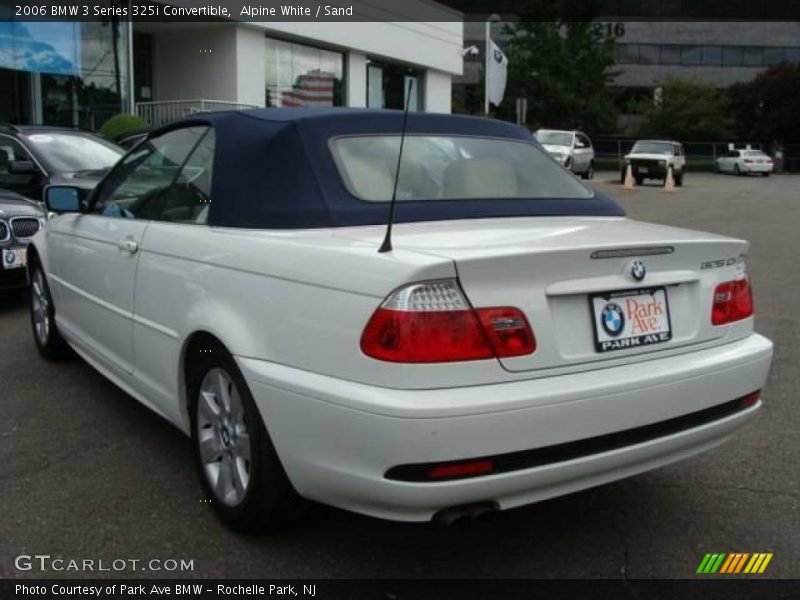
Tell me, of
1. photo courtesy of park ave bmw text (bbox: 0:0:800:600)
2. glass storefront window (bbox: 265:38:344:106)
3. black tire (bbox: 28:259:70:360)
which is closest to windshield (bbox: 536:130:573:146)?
glass storefront window (bbox: 265:38:344:106)

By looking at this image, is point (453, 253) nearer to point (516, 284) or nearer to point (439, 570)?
point (516, 284)

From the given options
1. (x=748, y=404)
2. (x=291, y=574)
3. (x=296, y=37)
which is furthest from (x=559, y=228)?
(x=296, y=37)

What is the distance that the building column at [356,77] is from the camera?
2900 centimetres

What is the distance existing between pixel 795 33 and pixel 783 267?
2550 inches

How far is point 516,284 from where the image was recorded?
2.60 metres

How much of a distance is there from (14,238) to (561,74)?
4515 cm

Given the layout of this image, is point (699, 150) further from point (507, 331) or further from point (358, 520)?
point (507, 331)

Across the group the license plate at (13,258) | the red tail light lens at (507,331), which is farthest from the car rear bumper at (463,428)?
the license plate at (13,258)

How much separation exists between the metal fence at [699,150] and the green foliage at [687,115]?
0.79 meters

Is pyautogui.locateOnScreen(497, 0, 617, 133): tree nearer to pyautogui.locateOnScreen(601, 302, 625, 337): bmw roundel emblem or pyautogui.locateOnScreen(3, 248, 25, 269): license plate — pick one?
pyautogui.locateOnScreen(3, 248, 25, 269): license plate

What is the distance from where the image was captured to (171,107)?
23297 millimetres

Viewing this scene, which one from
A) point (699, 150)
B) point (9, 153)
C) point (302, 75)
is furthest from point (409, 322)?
point (699, 150)

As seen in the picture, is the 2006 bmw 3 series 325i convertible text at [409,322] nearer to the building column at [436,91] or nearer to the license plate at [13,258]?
the license plate at [13,258]

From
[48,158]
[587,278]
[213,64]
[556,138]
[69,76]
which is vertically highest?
[213,64]
